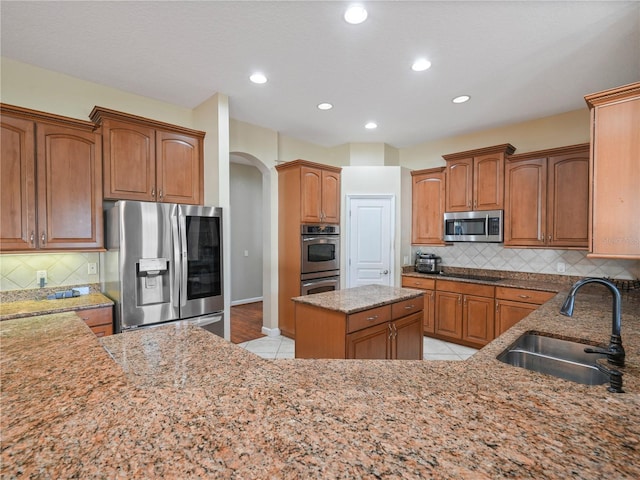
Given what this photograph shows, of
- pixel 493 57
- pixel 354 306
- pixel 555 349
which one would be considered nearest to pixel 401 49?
pixel 493 57

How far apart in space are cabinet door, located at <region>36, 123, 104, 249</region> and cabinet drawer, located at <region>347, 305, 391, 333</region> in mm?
2291

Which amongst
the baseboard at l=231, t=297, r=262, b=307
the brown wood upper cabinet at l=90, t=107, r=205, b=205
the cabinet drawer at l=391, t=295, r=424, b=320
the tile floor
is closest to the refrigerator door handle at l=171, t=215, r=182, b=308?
the brown wood upper cabinet at l=90, t=107, r=205, b=205

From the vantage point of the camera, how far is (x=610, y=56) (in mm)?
2482

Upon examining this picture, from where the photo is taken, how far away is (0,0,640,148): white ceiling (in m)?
2.01

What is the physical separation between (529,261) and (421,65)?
2863mm

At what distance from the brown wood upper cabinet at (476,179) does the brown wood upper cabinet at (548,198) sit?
0.11m

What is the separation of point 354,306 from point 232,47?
225 cm

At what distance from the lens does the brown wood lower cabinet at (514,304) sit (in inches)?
133

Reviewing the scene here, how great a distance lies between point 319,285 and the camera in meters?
4.39

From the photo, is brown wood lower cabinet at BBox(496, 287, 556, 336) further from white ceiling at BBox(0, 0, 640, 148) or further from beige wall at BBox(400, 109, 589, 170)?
white ceiling at BBox(0, 0, 640, 148)

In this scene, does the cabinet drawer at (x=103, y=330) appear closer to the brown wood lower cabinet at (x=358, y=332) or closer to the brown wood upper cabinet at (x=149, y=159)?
the brown wood upper cabinet at (x=149, y=159)

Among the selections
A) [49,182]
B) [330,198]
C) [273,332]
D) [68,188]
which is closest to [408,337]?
[273,332]

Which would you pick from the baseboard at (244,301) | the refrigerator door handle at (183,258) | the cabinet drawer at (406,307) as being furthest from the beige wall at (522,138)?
the baseboard at (244,301)

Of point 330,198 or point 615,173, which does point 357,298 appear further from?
point 330,198
